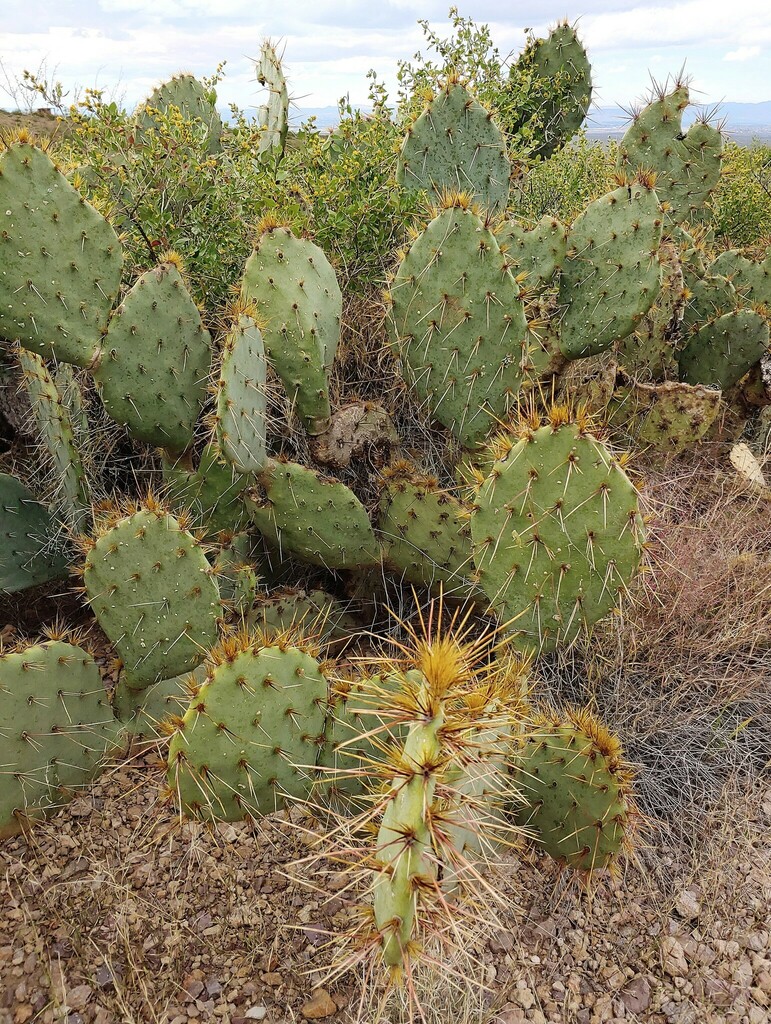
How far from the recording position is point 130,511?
7.05ft

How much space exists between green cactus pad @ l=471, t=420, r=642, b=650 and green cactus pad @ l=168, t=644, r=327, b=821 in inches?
22.6

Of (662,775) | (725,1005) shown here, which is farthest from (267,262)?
(725,1005)

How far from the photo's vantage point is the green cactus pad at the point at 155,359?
96.8 inches

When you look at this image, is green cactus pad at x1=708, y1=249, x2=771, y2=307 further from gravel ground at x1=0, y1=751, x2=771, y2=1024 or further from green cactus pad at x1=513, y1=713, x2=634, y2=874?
green cactus pad at x1=513, y1=713, x2=634, y2=874

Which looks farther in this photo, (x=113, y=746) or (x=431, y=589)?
(x=431, y=589)

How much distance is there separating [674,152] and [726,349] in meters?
1.24

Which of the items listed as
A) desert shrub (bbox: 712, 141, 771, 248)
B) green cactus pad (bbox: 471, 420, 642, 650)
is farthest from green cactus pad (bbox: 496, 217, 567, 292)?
desert shrub (bbox: 712, 141, 771, 248)

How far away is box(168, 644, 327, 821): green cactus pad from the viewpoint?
1.82 m

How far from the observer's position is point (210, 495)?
2701 millimetres

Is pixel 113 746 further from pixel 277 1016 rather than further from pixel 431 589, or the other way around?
Result: pixel 431 589

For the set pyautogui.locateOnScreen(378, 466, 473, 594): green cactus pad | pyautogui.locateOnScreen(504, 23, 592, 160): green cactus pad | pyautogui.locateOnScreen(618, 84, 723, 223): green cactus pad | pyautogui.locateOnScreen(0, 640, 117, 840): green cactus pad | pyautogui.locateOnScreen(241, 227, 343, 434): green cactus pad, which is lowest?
pyautogui.locateOnScreen(0, 640, 117, 840): green cactus pad

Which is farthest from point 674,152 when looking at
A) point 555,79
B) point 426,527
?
point 426,527

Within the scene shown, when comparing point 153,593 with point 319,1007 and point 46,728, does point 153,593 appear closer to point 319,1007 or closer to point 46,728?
point 46,728

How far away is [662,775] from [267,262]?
207 cm
